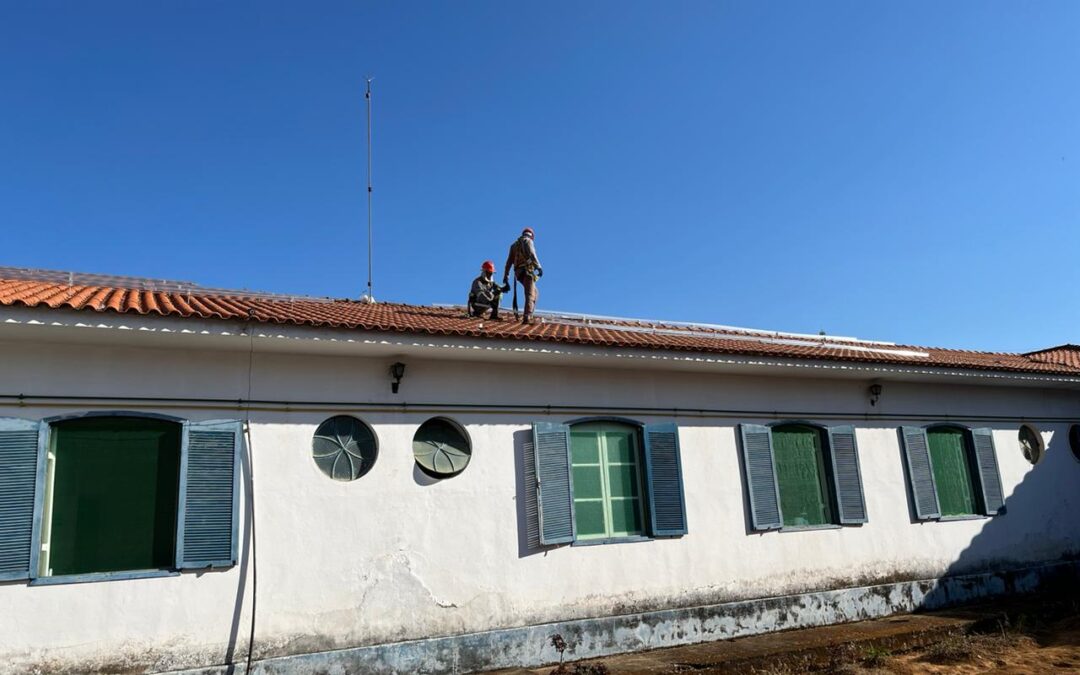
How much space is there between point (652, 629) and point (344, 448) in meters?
3.87

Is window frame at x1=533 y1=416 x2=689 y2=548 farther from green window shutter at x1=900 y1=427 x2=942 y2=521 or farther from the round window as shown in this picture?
the round window

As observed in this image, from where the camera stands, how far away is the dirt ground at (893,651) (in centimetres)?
743

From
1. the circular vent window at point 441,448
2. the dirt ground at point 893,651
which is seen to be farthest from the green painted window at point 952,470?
the circular vent window at point 441,448

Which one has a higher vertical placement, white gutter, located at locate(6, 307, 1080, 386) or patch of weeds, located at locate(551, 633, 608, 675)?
white gutter, located at locate(6, 307, 1080, 386)

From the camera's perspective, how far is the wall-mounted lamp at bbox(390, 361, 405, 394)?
7.82 meters

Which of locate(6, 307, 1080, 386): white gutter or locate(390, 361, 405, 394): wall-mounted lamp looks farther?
locate(390, 361, 405, 394): wall-mounted lamp

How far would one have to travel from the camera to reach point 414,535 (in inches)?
302

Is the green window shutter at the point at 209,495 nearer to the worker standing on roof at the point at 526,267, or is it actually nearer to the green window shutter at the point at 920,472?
the worker standing on roof at the point at 526,267

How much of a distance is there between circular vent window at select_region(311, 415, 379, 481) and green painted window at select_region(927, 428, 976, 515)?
26.7 ft

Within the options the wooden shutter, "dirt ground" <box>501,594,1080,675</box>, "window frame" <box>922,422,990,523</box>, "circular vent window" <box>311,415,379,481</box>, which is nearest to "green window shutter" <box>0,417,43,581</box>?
"circular vent window" <box>311,415,379,481</box>

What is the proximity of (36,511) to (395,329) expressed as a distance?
10.5ft

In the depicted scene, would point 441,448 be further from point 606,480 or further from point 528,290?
point 528,290

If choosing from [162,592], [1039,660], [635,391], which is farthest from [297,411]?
[1039,660]

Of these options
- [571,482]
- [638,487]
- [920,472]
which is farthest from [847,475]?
[571,482]
